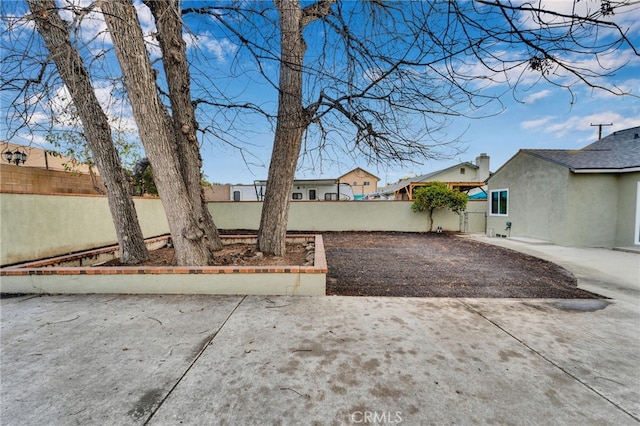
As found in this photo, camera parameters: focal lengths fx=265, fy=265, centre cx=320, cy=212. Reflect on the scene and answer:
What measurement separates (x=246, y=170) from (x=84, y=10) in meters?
2.74

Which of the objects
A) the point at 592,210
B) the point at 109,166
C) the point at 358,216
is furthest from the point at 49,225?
the point at 592,210

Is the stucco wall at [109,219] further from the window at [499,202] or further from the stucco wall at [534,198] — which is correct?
the stucco wall at [534,198]

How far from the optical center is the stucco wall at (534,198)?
781cm

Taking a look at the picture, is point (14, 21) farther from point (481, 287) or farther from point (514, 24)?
point (481, 287)

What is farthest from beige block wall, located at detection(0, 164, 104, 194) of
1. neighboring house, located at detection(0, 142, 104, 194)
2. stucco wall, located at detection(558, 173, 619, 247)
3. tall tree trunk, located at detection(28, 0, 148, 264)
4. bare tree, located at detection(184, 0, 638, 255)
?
stucco wall, located at detection(558, 173, 619, 247)

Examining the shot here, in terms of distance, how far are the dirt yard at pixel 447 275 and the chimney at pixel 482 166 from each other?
643 inches

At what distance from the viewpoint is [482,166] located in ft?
68.0

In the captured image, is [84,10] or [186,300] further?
[186,300]

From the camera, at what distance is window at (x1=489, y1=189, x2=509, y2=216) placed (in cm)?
1025

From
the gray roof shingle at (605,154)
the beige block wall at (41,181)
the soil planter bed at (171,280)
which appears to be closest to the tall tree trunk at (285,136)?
the soil planter bed at (171,280)

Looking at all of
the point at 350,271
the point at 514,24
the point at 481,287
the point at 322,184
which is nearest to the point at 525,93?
the point at 514,24

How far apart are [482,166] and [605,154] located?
528 inches

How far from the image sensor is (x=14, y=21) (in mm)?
2361

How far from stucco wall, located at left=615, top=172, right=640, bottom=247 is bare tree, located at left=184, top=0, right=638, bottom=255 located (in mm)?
7752
